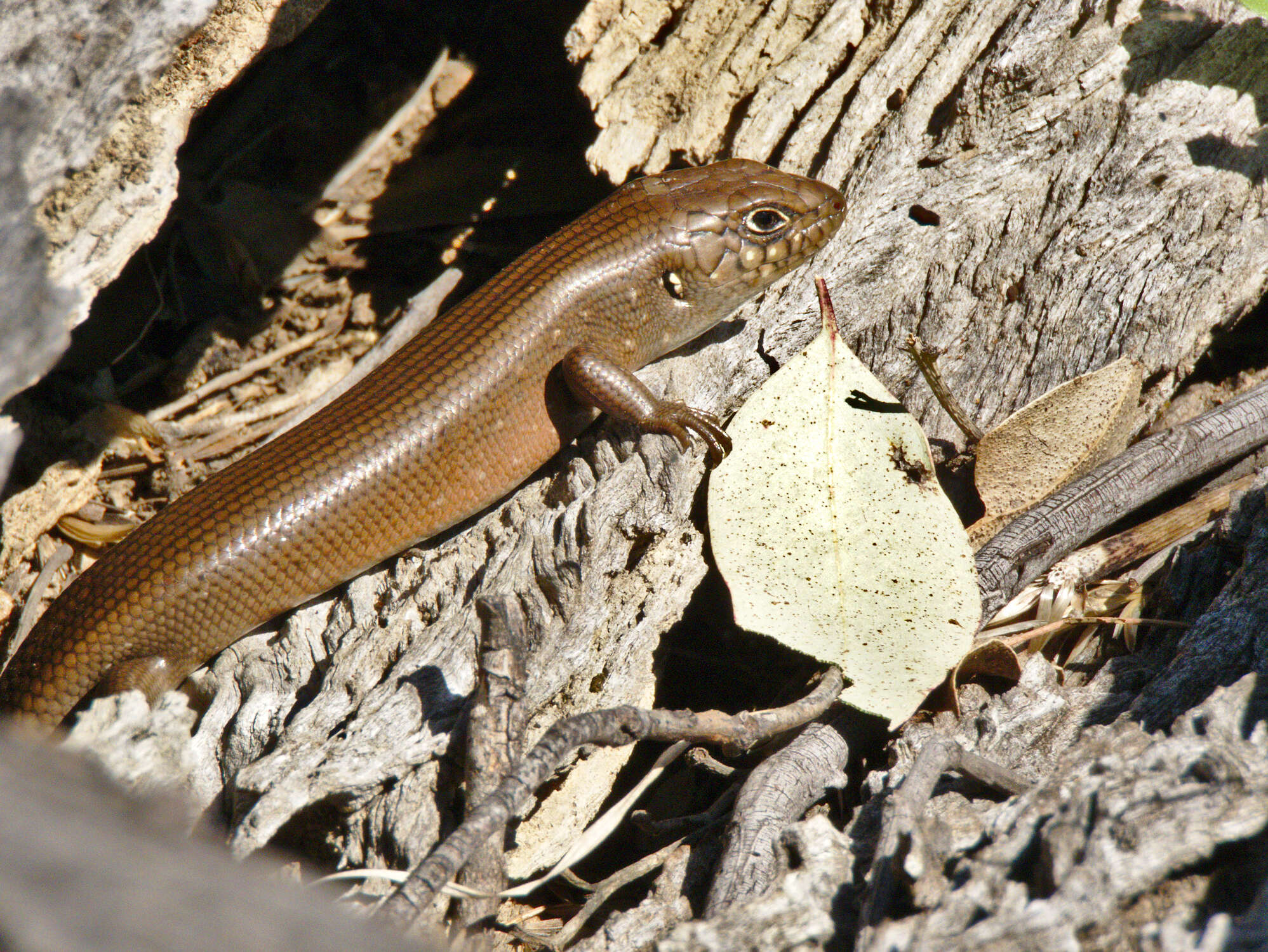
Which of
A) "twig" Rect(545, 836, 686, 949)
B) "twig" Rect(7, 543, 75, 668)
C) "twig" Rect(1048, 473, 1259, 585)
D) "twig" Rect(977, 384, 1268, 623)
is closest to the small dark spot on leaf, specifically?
"twig" Rect(977, 384, 1268, 623)

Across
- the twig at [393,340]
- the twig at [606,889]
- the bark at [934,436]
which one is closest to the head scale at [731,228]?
the bark at [934,436]

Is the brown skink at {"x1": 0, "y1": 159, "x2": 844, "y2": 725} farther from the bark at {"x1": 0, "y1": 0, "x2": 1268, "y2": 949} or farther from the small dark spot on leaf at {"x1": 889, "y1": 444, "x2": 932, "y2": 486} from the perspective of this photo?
the small dark spot on leaf at {"x1": 889, "y1": 444, "x2": 932, "y2": 486}

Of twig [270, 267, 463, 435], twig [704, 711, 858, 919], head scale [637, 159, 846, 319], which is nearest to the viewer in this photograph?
twig [704, 711, 858, 919]

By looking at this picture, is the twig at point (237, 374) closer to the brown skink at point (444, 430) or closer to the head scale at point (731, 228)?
the brown skink at point (444, 430)

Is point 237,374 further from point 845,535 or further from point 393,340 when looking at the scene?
point 845,535

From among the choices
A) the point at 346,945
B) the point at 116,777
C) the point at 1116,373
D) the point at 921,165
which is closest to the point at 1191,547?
the point at 1116,373

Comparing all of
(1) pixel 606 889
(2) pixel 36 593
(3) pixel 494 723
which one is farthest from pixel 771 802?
(2) pixel 36 593

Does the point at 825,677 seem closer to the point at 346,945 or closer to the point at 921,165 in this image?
the point at 346,945
